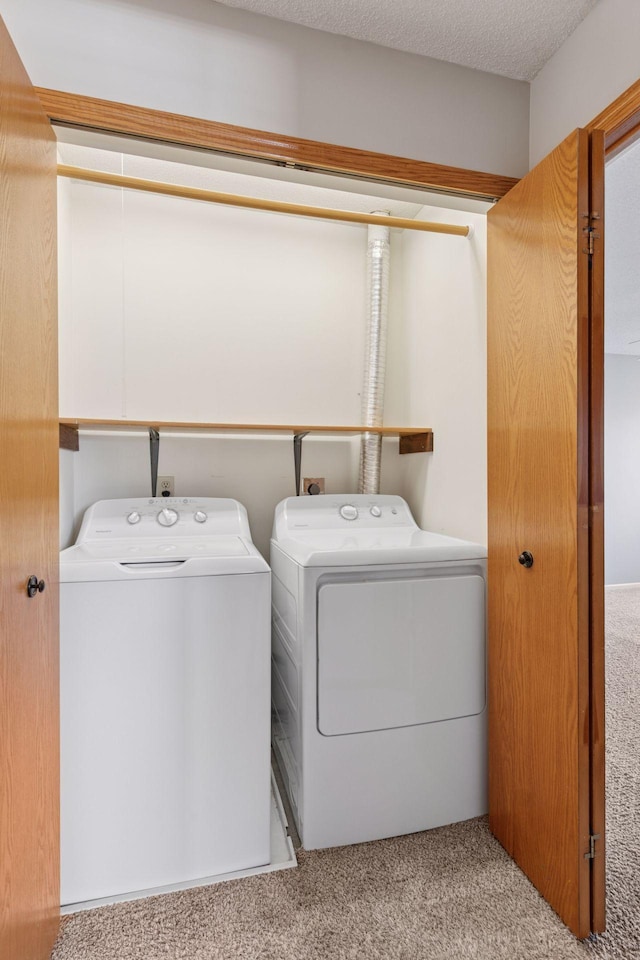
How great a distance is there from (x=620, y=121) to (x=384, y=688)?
1723 mm

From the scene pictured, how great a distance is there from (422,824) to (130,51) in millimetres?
2464

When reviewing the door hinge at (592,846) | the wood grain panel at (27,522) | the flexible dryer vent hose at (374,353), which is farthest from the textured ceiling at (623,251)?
the door hinge at (592,846)

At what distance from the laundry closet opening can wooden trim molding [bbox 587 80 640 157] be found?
0.56 meters

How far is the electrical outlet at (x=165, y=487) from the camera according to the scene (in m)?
2.24

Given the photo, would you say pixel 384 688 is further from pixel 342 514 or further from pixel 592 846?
pixel 342 514

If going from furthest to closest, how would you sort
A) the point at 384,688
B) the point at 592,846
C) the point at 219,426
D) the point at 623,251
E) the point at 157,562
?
the point at 623,251 → the point at 219,426 → the point at 384,688 → the point at 157,562 → the point at 592,846

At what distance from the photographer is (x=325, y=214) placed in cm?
179

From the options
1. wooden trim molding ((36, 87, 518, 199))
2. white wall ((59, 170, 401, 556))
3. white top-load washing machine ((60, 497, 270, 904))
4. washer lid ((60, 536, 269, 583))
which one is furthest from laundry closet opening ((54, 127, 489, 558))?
white top-load washing machine ((60, 497, 270, 904))

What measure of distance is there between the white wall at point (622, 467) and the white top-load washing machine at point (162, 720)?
80.7 inches

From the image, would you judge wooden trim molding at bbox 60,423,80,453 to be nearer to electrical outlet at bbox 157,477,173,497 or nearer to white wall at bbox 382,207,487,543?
electrical outlet at bbox 157,477,173,497

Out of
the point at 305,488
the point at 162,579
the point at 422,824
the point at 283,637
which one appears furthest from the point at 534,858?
the point at 305,488

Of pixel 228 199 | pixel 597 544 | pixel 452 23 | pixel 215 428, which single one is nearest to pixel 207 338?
pixel 215 428

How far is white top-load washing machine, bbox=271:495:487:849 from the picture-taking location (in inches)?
61.5

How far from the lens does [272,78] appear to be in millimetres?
1403
